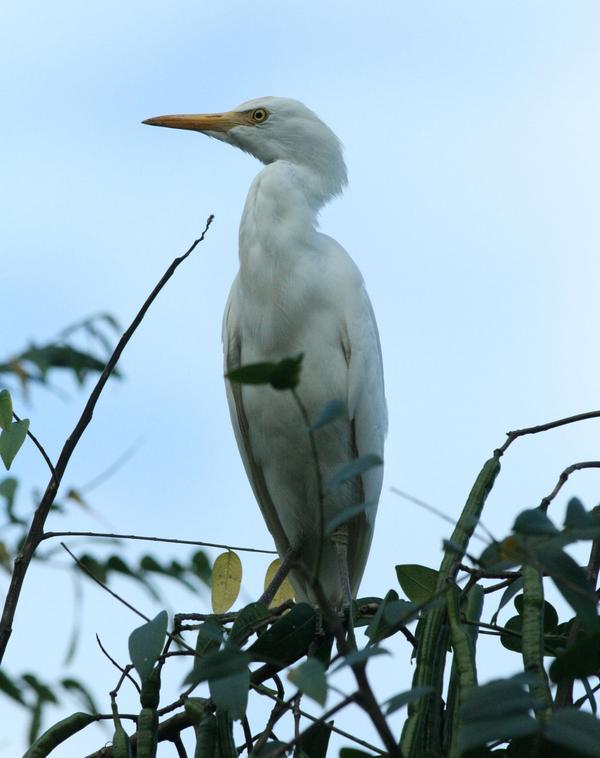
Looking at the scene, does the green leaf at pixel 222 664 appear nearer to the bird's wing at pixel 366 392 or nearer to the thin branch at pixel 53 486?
the thin branch at pixel 53 486

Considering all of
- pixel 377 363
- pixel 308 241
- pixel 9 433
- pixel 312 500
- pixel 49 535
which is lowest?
pixel 49 535

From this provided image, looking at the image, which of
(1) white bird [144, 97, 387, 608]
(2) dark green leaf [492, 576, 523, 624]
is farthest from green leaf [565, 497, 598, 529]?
(1) white bird [144, 97, 387, 608]

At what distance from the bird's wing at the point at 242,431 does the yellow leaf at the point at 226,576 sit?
54.3 inches

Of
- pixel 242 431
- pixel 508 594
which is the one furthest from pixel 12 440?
pixel 242 431

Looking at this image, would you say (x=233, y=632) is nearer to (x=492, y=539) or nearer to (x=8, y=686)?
(x=8, y=686)

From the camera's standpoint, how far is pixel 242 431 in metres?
3.98

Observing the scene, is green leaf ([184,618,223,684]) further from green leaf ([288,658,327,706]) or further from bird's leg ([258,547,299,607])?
bird's leg ([258,547,299,607])

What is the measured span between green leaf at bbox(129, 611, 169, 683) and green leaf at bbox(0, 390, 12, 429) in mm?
700

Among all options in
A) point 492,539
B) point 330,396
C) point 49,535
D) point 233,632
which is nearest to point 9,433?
point 49,535

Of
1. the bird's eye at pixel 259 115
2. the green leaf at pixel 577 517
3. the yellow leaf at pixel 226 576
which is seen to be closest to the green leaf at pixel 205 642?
the green leaf at pixel 577 517

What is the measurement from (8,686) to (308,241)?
7.43ft

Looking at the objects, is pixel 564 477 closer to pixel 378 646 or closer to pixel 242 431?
pixel 378 646

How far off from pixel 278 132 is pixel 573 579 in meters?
3.41

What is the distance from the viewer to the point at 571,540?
104cm
